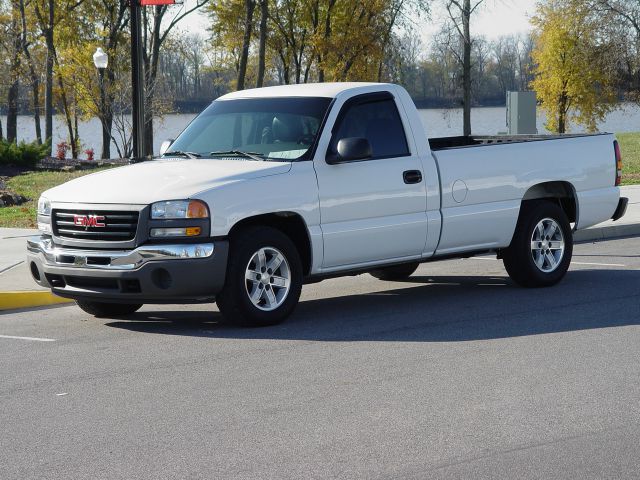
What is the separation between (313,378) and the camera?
7453mm

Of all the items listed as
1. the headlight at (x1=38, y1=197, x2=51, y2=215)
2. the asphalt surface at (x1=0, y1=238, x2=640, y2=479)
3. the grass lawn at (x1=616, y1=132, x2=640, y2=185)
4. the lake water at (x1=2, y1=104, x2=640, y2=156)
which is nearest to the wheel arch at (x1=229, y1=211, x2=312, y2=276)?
the asphalt surface at (x1=0, y1=238, x2=640, y2=479)

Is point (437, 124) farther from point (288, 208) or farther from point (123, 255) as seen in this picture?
point (123, 255)

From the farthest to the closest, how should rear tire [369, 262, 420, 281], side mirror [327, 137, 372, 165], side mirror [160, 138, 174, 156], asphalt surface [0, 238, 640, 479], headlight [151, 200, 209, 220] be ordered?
rear tire [369, 262, 420, 281]
side mirror [160, 138, 174, 156]
side mirror [327, 137, 372, 165]
headlight [151, 200, 209, 220]
asphalt surface [0, 238, 640, 479]

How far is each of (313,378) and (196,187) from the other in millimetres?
2207

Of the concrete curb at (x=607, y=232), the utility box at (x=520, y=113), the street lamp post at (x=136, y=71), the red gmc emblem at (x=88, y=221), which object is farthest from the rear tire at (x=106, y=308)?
the utility box at (x=520, y=113)

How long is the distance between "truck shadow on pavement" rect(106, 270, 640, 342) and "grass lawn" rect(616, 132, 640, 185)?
1458cm

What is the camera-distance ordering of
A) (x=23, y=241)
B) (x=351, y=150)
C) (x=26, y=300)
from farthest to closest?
1. (x=23, y=241)
2. (x=26, y=300)
3. (x=351, y=150)

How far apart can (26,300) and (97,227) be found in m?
2.30

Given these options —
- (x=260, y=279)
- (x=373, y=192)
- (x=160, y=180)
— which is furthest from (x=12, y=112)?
(x=260, y=279)

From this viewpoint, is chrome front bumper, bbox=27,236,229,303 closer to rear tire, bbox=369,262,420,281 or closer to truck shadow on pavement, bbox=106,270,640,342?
truck shadow on pavement, bbox=106,270,640,342

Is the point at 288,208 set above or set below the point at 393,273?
above

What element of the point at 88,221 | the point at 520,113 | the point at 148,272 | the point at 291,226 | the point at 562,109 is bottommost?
the point at 148,272

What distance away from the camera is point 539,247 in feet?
A: 37.6

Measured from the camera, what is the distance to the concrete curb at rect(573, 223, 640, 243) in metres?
16.0
